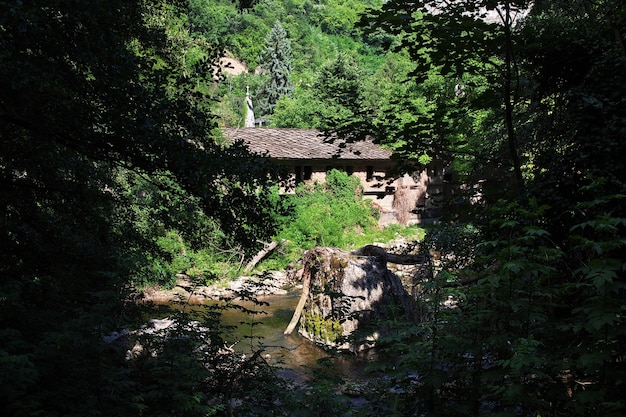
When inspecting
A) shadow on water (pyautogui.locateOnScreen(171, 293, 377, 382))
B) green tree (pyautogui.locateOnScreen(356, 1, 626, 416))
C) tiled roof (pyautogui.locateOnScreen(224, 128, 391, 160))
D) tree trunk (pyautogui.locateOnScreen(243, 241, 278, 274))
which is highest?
tiled roof (pyautogui.locateOnScreen(224, 128, 391, 160))

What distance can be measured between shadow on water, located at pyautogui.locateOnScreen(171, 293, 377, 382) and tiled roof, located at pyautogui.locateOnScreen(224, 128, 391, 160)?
8.74 metres

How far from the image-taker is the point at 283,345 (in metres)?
10.0

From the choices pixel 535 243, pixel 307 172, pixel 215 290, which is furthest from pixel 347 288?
pixel 307 172

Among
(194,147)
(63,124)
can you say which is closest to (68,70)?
(63,124)

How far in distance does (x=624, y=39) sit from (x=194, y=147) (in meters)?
4.49

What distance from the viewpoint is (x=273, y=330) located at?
11.0m

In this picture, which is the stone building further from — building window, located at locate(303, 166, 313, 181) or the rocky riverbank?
the rocky riverbank

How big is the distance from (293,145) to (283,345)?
13096 millimetres

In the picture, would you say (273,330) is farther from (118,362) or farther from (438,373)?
(438,373)

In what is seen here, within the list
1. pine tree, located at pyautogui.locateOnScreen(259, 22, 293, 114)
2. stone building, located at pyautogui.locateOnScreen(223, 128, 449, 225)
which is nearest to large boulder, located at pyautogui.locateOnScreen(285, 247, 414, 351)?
stone building, located at pyautogui.locateOnScreen(223, 128, 449, 225)

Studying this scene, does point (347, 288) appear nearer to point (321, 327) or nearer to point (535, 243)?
point (321, 327)

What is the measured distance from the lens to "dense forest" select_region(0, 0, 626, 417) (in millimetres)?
3035

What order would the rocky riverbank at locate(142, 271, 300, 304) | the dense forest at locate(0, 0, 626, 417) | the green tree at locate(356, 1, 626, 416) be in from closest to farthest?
1. the green tree at locate(356, 1, 626, 416)
2. the dense forest at locate(0, 0, 626, 417)
3. the rocky riverbank at locate(142, 271, 300, 304)

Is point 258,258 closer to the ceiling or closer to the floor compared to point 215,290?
closer to the ceiling
